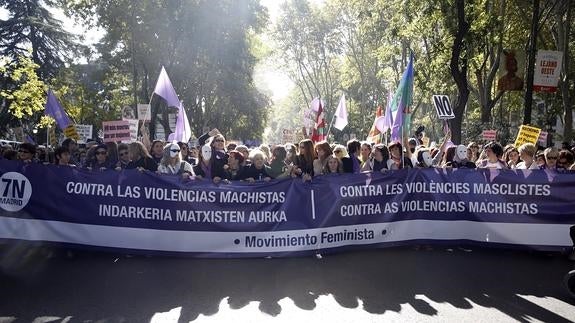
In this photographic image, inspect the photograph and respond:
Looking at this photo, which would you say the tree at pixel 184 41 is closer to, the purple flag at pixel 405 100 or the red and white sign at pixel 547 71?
the red and white sign at pixel 547 71

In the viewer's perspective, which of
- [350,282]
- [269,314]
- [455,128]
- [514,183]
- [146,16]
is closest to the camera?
[269,314]

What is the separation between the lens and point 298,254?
7074mm

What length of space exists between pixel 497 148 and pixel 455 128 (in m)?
10.3

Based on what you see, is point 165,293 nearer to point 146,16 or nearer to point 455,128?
point 455,128

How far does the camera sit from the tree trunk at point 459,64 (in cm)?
1584

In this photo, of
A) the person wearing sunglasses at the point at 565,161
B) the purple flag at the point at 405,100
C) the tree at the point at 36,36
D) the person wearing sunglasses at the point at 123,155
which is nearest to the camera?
the person wearing sunglasses at the point at 123,155

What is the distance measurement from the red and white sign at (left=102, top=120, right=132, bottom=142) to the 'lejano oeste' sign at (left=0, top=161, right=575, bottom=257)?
412cm

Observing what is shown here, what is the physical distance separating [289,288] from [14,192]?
13.4ft

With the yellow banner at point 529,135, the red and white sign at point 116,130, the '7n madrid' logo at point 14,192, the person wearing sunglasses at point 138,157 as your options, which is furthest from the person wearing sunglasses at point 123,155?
the yellow banner at point 529,135

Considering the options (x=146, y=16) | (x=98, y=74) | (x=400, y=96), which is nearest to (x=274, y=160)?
(x=400, y=96)

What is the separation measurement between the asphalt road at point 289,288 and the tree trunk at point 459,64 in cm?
1035

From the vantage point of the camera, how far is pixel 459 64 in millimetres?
17625

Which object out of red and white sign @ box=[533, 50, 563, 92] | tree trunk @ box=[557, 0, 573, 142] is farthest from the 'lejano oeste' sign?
tree trunk @ box=[557, 0, 573, 142]

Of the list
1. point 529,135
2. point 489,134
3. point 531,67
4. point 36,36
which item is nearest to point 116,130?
point 529,135
